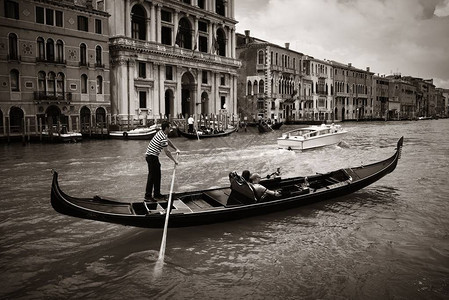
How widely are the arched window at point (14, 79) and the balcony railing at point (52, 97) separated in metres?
0.98

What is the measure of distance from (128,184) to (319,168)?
236 inches

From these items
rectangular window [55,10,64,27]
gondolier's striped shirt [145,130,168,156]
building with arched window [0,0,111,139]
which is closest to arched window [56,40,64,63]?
building with arched window [0,0,111,139]

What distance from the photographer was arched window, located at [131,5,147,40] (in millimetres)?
28688

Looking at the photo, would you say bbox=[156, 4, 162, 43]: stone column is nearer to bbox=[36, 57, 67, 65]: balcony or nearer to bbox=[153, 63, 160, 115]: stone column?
→ bbox=[153, 63, 160, 115]: stone column

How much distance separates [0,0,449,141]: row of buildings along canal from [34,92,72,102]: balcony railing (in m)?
0.07

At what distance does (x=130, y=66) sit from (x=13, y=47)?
781cm

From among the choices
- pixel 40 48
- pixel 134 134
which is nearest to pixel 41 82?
pixel 40 48

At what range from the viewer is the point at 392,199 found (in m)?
8.25

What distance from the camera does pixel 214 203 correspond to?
21.2 feet

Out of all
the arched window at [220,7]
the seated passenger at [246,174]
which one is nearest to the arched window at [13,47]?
the seated passenger at [246,174]

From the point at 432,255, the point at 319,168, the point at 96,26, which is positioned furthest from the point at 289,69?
the point at 432,255

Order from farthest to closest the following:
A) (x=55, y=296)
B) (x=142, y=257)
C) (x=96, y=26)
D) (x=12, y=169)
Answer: (x=96, y=26) < (x=12, y=169) < (x=142, y=257) < (x=55, y=296)

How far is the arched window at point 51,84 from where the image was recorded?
2277cm

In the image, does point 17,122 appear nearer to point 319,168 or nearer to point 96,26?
point 96,26
